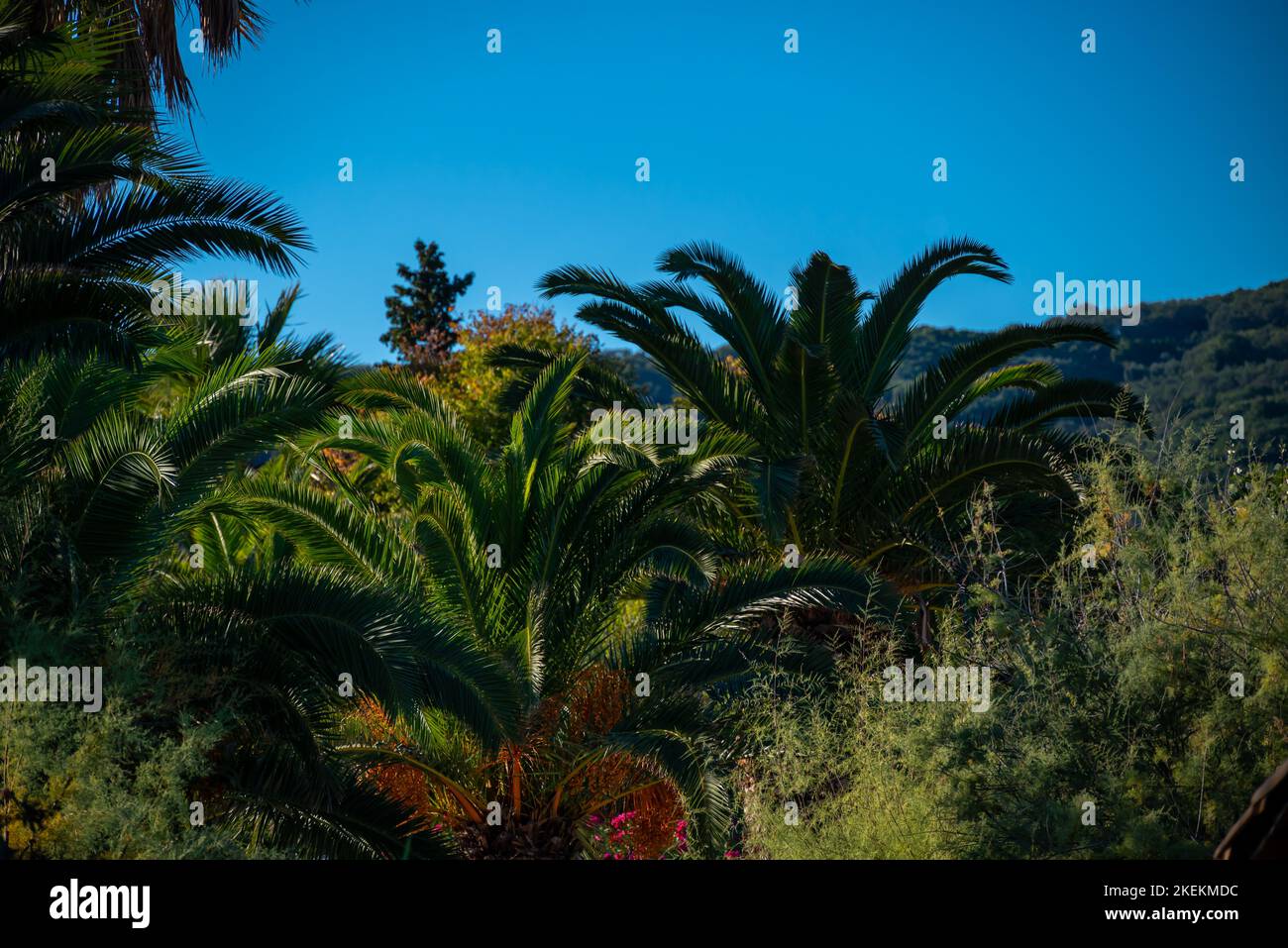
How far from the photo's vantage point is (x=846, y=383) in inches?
480

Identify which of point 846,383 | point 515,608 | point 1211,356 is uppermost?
point 1211,356

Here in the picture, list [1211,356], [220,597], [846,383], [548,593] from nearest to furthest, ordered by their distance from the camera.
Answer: [220,597]
[548,593]
[846,383]
[1211,356]

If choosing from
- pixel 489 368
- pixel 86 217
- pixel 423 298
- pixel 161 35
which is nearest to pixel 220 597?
pixel 86 217

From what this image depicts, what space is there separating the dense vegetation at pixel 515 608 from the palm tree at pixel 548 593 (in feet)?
0.12

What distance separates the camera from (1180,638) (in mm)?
7094

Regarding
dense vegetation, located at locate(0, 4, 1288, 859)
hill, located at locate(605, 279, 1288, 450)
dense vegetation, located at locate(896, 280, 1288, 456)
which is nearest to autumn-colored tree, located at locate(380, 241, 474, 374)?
hill, located at locate(605, 279, 1288, 450)

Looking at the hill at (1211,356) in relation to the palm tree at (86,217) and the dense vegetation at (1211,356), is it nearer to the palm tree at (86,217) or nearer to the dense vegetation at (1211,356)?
the dense vegetation at (1211,356)

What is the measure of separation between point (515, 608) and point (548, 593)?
1.14 ft

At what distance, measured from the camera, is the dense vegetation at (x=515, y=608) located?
6.70 metres

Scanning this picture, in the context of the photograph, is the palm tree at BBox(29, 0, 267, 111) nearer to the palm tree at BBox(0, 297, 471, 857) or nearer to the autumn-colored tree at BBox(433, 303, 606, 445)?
the palm tree at BBox(0, 297, 471, 857)

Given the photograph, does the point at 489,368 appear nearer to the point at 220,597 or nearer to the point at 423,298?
the point at 220,597
